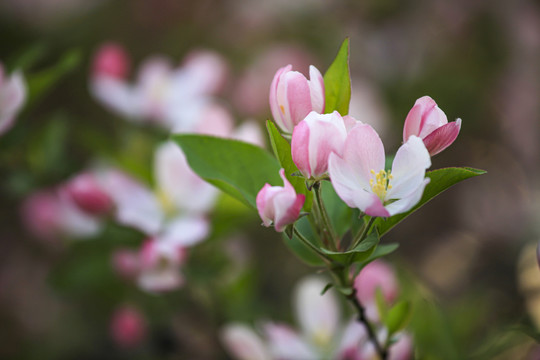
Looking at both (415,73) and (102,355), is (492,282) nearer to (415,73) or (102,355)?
(415,73)

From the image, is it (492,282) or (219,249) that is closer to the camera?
(219,249)

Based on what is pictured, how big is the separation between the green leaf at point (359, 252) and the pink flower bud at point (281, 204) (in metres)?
0.05

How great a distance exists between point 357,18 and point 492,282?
0.86 m

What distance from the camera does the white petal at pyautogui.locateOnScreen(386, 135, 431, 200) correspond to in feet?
1.34

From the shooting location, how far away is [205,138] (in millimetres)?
533

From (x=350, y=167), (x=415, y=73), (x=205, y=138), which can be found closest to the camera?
(x=350, y=167)

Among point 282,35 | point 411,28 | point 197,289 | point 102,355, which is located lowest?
point 102,355

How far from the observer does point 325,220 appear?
455 millimetres

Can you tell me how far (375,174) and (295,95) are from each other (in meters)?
0.09

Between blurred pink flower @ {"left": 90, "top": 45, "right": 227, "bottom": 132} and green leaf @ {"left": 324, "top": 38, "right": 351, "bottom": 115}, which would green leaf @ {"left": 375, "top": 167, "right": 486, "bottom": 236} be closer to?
green leaf @ {"left": 324, "top": 38, "right": 351, "bottom": 115}

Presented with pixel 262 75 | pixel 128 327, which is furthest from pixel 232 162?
pixel 262 75

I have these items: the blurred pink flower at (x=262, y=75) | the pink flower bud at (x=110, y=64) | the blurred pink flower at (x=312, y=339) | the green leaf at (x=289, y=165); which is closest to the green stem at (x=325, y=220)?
the green leaf at (x=289, y=165)

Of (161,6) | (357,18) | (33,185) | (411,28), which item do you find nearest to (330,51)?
(357,18)

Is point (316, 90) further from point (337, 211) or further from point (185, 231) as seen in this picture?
point (185, 231)
